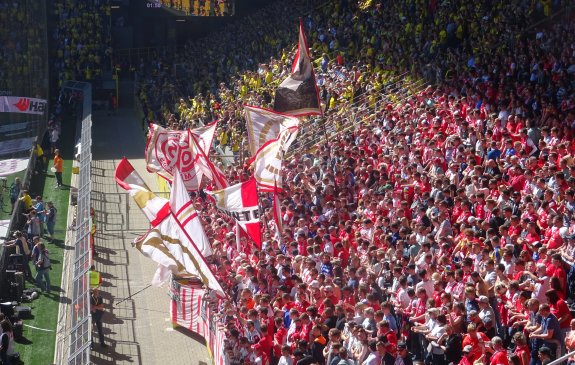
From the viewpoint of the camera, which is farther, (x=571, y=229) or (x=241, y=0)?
(x=241, y=0)

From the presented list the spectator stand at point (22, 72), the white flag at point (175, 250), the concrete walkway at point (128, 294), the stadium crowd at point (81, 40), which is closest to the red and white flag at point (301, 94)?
the concrete walkway at point (128, 294)

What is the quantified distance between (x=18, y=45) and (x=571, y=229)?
28.4 meters

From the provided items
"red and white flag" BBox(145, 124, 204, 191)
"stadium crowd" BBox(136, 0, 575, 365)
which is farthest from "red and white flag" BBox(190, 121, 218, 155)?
"stadium crowd" BBox(136, 0, 575, 365)

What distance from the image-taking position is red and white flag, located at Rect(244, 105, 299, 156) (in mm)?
23125

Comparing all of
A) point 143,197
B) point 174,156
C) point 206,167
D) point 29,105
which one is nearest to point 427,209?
point 143,197

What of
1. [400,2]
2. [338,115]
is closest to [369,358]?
[338,115]

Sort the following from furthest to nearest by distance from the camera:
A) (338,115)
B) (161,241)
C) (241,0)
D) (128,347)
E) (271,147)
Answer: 1. (241,0)
2. (338,115)
3. (271,147)
4. (128,347)
5. (161,241)

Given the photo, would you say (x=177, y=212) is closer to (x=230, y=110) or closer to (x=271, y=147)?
(x=271, y=147)

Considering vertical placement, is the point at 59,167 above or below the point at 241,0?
below

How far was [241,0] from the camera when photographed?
168 ft

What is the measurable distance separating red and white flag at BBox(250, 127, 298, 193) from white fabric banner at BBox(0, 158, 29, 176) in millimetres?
10896

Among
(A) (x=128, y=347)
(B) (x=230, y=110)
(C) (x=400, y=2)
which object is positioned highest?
(C) (x=400, y=2)

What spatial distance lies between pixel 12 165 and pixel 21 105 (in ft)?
16.3

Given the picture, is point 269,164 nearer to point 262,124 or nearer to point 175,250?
point 262,124
